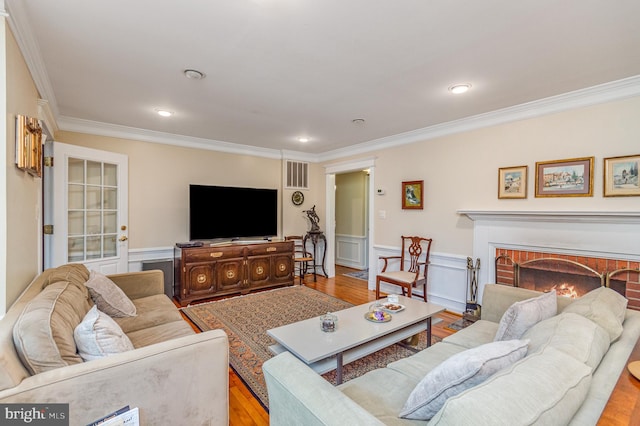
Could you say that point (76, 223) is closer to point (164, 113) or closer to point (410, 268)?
point (164, 113)

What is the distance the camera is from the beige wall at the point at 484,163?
8.65 feet

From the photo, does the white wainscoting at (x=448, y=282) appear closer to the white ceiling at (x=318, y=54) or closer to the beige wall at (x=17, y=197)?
the white ceiling at (x=318, y=54)

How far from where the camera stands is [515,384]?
851 mm

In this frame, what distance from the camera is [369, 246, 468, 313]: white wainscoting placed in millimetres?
3682

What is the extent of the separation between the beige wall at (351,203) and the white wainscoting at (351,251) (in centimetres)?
11

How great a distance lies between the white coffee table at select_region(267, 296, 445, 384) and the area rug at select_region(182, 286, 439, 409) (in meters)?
0.29

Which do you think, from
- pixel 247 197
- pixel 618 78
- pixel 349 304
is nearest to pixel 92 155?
pixel 247 197

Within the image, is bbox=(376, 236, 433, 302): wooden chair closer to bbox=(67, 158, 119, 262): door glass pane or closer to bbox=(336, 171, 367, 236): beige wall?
bbox=(336, 171, 367, 236): beige wall

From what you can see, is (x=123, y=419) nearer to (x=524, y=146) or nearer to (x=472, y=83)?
(x=472, y=83)

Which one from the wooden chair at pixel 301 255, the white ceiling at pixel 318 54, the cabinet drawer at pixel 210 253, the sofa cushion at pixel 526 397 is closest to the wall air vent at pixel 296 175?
the wooden chair at pixel 301 255

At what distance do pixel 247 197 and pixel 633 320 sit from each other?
4428 mm

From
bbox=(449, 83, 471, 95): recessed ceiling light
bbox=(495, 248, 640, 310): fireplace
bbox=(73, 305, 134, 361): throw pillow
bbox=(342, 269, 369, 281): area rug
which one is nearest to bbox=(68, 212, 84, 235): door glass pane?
bbox=(73, 305, 134, 361): throw pillow

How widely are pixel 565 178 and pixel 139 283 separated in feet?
13.8

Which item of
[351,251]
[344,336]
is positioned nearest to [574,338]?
[344,336]
